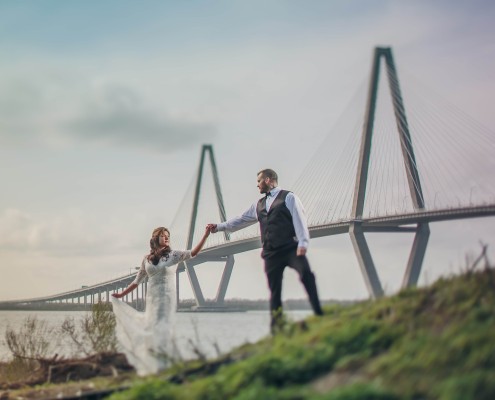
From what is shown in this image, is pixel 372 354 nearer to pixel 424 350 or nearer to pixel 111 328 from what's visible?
pixel 424 350

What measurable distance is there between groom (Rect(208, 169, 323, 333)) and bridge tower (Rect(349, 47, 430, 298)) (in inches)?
963

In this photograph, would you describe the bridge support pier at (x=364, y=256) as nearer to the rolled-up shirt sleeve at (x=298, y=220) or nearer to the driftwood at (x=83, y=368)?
the driftwood at (x=83, y=368)

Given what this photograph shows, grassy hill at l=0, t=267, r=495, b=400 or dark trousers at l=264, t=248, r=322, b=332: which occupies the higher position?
dark trousers at l=264, t=248, r=322, b=332

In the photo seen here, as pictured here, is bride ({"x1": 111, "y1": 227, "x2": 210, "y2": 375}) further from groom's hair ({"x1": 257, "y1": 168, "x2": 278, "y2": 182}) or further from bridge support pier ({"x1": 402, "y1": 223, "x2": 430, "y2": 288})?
bridge support pier ({"x1": 402, "y1": 223, "x2": 430, "y2": 288})

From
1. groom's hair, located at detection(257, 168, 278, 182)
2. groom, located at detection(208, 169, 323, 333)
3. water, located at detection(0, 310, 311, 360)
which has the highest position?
groom's hair, located at detection(257, 168, 278, 182)

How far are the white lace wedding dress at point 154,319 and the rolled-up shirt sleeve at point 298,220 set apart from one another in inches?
59.6

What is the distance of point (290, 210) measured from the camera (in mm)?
7016

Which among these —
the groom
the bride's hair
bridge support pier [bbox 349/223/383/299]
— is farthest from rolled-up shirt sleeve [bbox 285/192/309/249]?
bridge support pier [bbox 349/223/383/299]

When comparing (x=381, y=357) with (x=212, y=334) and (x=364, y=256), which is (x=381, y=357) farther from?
(x=364, y=256)

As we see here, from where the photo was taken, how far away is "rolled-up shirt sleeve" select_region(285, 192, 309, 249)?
6.76 meters

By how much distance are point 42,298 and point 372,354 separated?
3081 inches

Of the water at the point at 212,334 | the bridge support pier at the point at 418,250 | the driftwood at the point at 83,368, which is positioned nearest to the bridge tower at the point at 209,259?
the water at the point at 212,334

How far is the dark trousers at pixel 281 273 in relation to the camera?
6.68 m

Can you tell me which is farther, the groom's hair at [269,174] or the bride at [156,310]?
the bride at [156,310]
